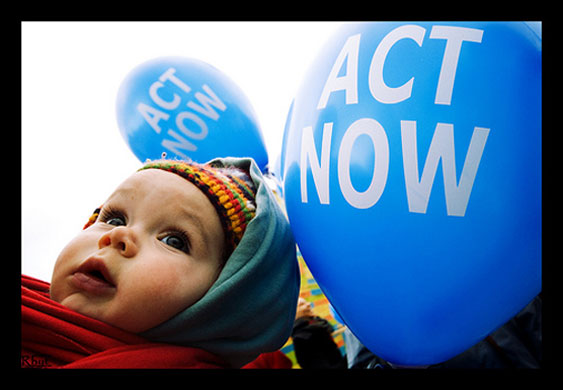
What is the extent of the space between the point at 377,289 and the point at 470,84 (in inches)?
14.8

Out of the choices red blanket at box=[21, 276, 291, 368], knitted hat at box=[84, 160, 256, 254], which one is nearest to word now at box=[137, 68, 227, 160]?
knitted hat at box=[84, 160, 256, 254]

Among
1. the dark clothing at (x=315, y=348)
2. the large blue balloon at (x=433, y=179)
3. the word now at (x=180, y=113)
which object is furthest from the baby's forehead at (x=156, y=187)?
the word now at (x=180, y=113)

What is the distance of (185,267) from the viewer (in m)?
0.69

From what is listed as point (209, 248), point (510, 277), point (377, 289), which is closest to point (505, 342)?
point (510, 277)

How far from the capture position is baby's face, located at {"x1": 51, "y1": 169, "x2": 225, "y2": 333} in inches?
25.9

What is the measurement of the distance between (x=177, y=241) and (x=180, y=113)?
3.32ft

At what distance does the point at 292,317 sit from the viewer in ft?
2.73

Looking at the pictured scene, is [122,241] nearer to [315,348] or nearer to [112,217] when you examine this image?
[112,217]

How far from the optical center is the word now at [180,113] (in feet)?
5.28

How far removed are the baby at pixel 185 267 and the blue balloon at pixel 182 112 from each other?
0.81m

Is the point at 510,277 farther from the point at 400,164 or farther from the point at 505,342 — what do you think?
the point at 505,342

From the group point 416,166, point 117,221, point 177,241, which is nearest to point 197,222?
point 177,241

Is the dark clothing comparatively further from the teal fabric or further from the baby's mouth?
the baby's mouth
